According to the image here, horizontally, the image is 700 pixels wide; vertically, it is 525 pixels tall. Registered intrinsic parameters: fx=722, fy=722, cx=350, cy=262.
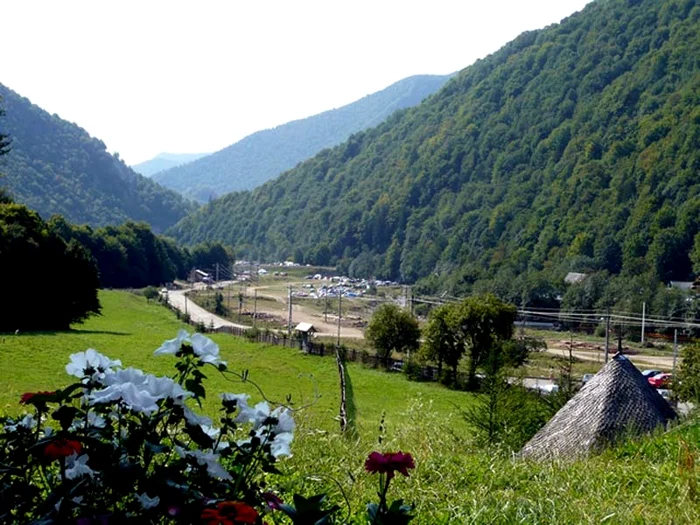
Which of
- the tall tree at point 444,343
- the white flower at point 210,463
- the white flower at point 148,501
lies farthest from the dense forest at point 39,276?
the white flower at point 148,501

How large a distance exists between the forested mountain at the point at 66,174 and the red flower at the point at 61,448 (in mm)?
140755

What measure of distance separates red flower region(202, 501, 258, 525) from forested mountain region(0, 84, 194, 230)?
463ft

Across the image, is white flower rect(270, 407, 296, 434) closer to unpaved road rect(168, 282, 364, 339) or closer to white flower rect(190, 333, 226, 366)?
white flower rect(190, 333, 226, 366)

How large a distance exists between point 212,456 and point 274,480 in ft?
8.63

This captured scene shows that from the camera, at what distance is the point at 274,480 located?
14.8 ft

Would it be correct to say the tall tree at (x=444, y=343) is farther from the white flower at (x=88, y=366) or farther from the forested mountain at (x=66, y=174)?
the forested mountain at (x=66, y=174)

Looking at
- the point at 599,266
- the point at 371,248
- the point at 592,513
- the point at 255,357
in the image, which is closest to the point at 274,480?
the point at 592,513

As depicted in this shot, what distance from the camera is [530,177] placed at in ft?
348

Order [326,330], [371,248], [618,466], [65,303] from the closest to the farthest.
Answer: [618,466]
[65,303]
[326,330]
[371,248]

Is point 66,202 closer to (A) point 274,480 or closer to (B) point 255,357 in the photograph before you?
(B) point 255,357

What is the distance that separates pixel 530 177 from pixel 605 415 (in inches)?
4006

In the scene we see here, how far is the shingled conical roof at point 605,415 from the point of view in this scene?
25.4 ft

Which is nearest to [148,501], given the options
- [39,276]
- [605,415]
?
[605,415]

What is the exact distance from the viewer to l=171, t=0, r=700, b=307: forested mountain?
7831 cm
